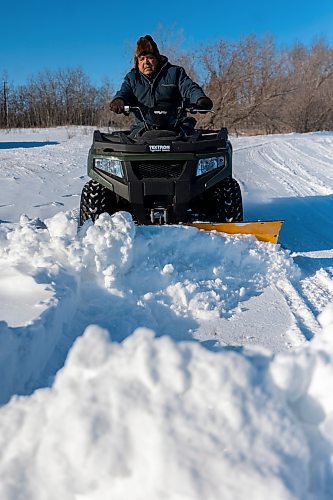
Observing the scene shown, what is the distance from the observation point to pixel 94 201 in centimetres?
421

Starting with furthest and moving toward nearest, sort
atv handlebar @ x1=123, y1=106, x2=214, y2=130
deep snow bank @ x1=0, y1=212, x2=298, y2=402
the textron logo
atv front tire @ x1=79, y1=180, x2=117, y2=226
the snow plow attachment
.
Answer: atv handlebar @ x1=123, y1=106, x2=214, y2=130
atv front tire @ x1=79, y1=180, x2=117, y2=226
the textron logo
the snow plow attachment
deep snow bank @ x1=0, y1=212, x2=298, y2=402

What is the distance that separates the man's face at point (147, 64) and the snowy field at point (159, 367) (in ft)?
6.09

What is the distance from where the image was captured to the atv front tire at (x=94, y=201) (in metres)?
4.20

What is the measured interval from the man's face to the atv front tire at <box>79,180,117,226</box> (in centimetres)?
119

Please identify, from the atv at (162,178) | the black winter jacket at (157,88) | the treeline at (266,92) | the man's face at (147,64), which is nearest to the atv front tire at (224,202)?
the atv at (162,178)

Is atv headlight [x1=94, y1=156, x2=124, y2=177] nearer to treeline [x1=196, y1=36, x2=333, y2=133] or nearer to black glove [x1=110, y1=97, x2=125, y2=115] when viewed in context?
black glove [x1=110, y1=97, x2=125, y2=115]

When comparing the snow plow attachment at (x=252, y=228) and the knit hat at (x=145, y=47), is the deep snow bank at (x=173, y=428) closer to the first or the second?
the snow plow attachment at (x=252, y=228)

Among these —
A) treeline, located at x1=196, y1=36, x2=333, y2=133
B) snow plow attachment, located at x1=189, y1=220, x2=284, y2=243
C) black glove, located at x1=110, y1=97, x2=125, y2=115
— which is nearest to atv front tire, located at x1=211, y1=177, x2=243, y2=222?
snow plow attachment, located at x1=189, y1=220, x2=284, y2=243

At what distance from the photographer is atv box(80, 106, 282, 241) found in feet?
13.3

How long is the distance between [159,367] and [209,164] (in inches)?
119

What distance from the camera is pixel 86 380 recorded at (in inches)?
54.6

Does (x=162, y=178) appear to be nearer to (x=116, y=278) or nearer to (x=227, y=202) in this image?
(x=227, y=202)

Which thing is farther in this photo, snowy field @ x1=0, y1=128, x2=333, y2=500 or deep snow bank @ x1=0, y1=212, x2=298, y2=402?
deep snow bank @ x1=0, y1=212, x2=298, y2=402

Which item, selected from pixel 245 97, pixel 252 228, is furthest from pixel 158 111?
pixel 245 97
